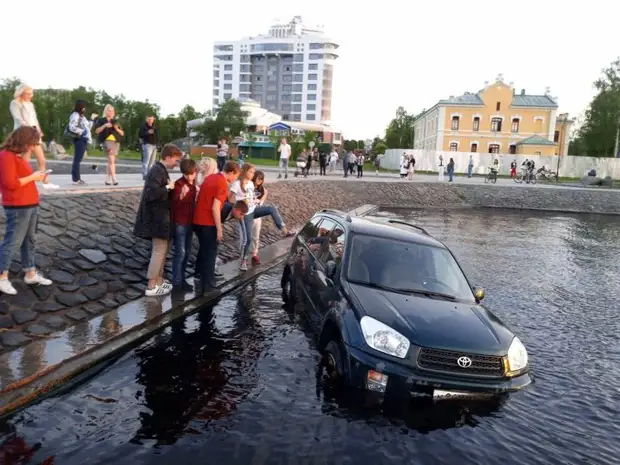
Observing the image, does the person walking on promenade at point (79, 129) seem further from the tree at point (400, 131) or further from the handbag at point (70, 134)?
the tree at point (400, 131)

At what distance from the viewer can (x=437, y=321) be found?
517cm

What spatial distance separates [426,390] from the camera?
4.76 metres

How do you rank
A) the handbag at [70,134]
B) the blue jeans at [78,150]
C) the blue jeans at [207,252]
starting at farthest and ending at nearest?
the blue jeans at [78,150]
the handbag at [70,134]
the blue jeans at [207,252]

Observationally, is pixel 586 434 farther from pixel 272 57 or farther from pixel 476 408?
pixel 272 57

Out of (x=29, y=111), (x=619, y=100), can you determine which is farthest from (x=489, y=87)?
(x=29, y=111)

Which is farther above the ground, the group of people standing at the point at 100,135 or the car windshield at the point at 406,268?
the group of people standing at the point at 100,135

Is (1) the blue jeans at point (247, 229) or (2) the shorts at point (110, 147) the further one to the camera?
(2) the shorts at point (110, 147)

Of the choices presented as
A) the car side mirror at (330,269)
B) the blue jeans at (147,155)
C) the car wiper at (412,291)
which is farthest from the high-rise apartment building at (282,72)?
the car wiper at (412,291)

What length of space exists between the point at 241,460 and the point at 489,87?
77.1 meters

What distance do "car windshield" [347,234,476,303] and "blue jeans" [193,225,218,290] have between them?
9.02 feet

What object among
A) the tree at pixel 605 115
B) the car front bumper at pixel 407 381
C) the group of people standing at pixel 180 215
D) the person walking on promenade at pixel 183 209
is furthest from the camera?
the tree at pixel 605 115

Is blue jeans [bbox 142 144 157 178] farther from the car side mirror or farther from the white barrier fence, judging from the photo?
the white barrier fence

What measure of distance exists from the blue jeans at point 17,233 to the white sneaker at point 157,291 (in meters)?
1.88

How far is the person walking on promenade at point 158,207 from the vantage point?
738 centimetres
